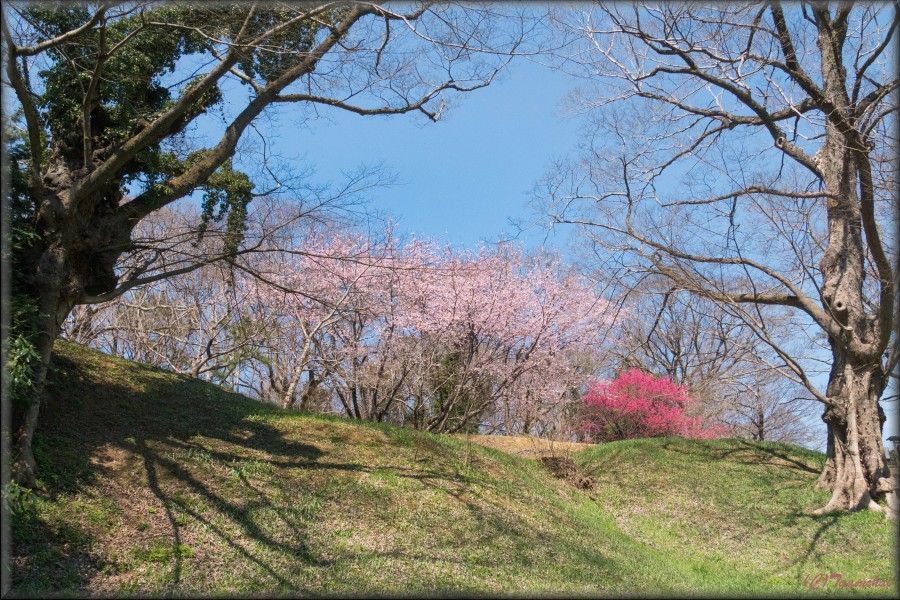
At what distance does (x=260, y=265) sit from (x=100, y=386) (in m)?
7.20

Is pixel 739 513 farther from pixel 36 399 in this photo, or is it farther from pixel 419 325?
pixel 36 399

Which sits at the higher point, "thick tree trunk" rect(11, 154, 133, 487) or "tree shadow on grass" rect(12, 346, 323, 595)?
"thick tree trunk" rect(11, 154, 133, 487)

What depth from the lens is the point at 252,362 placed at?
59.8 feet

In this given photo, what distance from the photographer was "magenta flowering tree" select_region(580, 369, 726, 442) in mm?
19359

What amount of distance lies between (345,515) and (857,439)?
852 centimetres

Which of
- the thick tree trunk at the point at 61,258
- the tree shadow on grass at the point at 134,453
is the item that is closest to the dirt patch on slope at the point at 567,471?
the tree shadow on grass at the point at 134,453

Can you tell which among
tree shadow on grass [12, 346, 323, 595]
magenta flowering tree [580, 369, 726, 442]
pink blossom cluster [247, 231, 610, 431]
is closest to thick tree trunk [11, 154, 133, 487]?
tree shadow on grass [12, 346, 323, 595]

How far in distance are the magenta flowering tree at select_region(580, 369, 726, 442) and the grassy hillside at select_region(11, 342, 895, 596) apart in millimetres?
6727

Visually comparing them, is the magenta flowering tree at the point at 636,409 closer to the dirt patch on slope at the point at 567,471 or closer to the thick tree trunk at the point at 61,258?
the dirt patch on slope at the point at 567,471

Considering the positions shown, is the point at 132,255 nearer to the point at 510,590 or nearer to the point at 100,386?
the point at 100,386

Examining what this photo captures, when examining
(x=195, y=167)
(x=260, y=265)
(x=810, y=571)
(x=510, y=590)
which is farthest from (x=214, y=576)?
(x=260, y=265)

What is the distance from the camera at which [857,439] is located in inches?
418

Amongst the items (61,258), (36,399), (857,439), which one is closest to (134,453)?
(36,399)

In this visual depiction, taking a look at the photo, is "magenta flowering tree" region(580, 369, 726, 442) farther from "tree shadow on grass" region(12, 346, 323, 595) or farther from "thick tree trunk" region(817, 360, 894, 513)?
"tree shadow on grass" region(12, 346, 323, 595)
